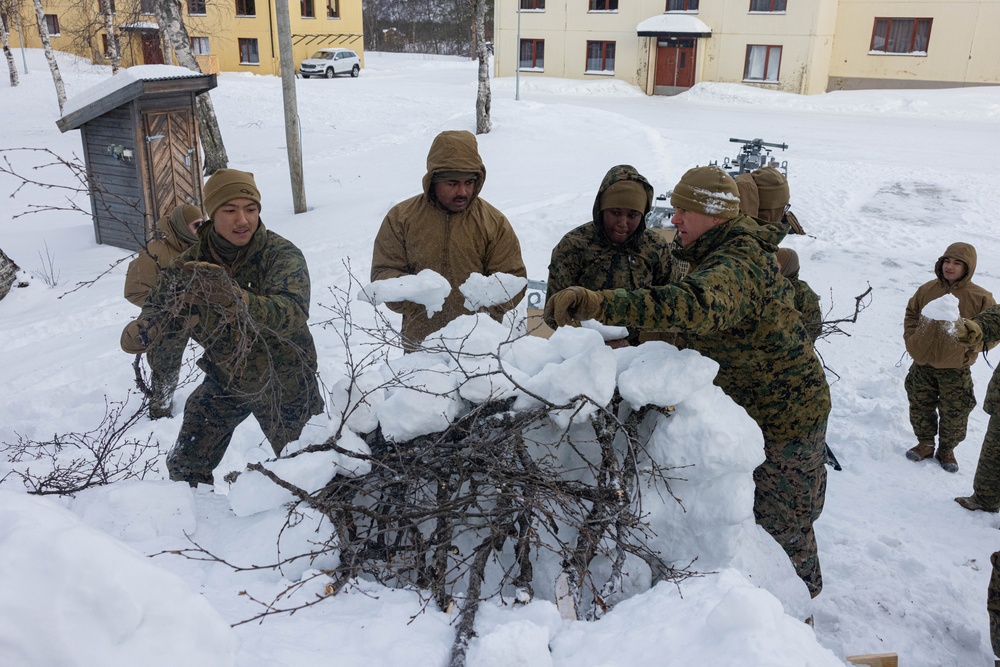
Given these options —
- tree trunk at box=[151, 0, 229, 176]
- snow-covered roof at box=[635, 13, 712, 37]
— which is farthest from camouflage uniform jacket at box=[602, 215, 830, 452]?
snow-covered roof at box=[635, 13, 712, 37]

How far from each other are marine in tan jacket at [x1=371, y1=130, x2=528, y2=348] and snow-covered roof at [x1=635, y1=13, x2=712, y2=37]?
27708mm

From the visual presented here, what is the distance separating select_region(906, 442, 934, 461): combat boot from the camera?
4906 millimetres

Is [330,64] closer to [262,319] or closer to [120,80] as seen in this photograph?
[120,80]

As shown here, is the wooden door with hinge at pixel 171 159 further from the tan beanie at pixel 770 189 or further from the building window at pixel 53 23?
the building window at pixel 53 23

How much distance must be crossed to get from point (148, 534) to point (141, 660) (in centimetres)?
117

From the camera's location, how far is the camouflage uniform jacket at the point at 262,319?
3.11 metres

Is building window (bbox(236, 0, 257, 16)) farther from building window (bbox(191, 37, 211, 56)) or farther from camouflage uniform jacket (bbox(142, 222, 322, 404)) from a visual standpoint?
camouflage uniform jacket (bbox(142, 222, 322, 404))

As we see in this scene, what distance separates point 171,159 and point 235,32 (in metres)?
24.9

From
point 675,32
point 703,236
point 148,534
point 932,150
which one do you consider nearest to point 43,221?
point 148,534

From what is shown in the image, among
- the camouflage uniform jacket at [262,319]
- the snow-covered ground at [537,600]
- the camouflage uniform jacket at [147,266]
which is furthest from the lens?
the camouflage uniform jacket at [147,266]

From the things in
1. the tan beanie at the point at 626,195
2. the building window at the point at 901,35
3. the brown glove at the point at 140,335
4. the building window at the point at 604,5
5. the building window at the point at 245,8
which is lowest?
the brown glove at the point at 140,335

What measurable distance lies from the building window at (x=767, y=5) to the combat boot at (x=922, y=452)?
27.1 m

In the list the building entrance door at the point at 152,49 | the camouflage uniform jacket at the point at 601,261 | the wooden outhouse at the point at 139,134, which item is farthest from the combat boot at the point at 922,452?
the building entrance door at the point at 152,49

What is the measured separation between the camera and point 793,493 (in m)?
2.97
